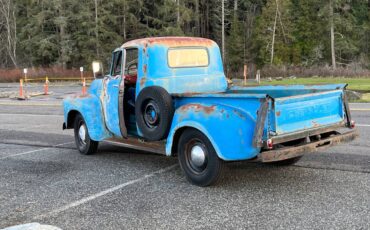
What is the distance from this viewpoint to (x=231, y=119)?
557 cm

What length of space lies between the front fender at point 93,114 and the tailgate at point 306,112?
11.2 ft

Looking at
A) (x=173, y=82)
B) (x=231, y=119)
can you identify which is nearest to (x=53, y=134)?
(x=173, y=82)

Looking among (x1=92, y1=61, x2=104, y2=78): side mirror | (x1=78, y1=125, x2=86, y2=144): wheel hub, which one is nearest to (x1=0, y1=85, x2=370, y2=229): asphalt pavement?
(x1=78, y1=125, x2=86, y2=144): wheel hub

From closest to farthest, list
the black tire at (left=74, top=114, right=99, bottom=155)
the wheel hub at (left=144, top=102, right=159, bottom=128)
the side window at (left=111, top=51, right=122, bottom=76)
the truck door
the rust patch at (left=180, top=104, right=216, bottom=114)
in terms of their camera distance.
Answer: the rust patch at (left=180, top=104, right=216, bottom=114), the wheel hub at (left=144, top=102, right=159, bottom=128), the truck door, the side window at (left=111, top=51, right=122, bottom=76), the black tire at (left=74, top=114, right=99, bottom=155)

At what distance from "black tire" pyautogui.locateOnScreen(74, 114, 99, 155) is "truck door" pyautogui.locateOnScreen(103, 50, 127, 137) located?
0.86m

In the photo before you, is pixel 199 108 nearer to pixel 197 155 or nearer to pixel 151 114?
pixel 197 155

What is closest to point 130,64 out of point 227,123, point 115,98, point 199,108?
point 115,98

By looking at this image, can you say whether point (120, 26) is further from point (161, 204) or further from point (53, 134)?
point (161, 204)

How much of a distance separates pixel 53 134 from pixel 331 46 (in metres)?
50.6

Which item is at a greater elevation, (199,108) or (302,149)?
(199,108)

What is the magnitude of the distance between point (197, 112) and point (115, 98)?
6.71ft

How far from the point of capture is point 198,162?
6160mm

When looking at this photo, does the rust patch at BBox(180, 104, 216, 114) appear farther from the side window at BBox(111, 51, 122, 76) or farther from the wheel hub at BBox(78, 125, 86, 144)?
the wheel hub at BBox(78, 125, 86, 144)

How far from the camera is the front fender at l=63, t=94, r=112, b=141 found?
8062 millimetres
